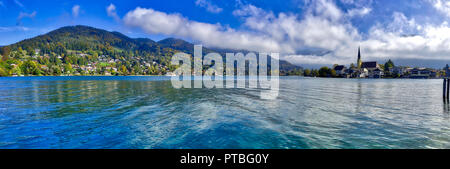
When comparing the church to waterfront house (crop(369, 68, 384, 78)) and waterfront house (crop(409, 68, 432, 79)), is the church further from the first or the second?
waterfront house (crop(409, 68, 432, 79))

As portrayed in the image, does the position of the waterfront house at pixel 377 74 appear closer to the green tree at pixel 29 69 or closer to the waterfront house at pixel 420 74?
the waterfront house at pixel 420 74

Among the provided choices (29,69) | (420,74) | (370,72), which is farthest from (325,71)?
(29,69)

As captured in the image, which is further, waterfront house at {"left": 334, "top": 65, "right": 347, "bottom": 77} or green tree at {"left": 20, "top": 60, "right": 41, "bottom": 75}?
waterfront house at {"left": 334, "top": 65, "right": 347, "bottom": 77}

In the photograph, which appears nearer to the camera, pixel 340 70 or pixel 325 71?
pixel 325 71

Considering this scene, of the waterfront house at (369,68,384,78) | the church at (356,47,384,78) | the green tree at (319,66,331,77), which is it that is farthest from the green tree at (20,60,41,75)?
the waterfront house at (369,68,384,78)

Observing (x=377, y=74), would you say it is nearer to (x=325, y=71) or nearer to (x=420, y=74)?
(x=420, y=74)
